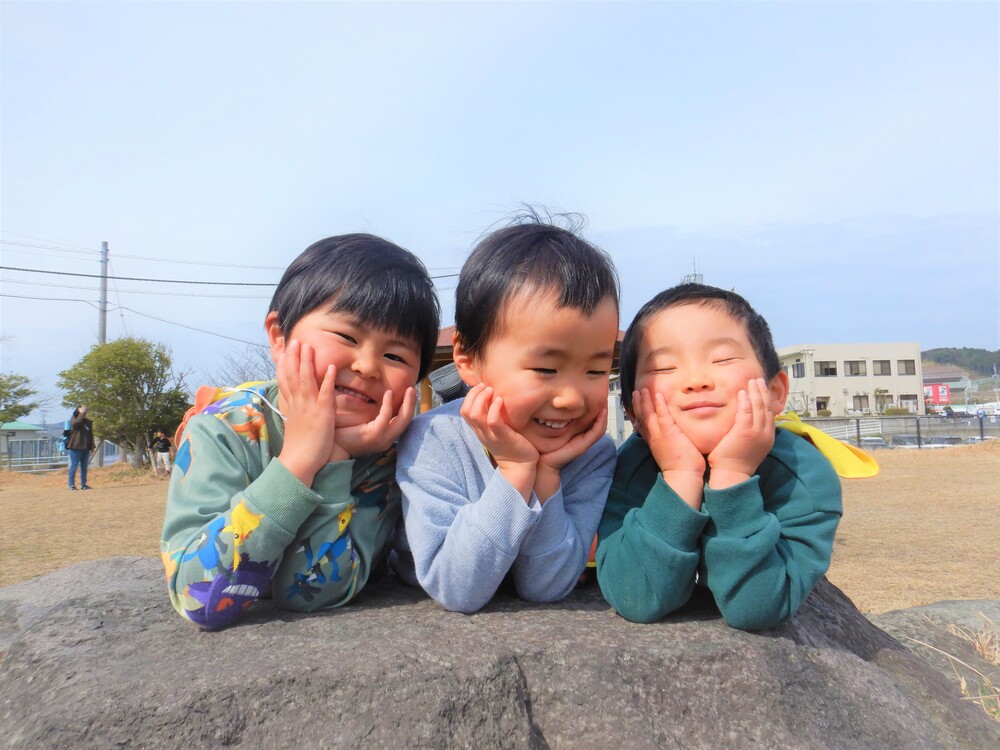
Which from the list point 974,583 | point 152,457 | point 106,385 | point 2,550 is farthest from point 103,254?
point 974,583

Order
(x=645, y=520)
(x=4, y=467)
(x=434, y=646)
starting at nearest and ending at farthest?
(x=434, y=646) < (x=645, y=520) < (x=4, y=467)

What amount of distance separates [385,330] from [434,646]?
0.70m

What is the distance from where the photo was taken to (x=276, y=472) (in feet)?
5.02

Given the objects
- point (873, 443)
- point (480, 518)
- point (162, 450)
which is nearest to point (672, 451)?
point (480, 518)

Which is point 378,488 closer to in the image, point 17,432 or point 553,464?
point 553,464

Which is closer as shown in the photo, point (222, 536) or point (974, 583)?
point (222, 536)

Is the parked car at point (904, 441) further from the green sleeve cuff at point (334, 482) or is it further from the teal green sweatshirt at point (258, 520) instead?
the green sleeve cuff at point (334, 482)

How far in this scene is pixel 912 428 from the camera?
101 ft

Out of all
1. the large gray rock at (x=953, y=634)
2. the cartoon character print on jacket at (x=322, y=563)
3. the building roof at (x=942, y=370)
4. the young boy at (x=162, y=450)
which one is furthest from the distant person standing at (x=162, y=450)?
the building roof at (x=942, y=370)

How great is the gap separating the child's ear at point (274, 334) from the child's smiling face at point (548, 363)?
55 cm

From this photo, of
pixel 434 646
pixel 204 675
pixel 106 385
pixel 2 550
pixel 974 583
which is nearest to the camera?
pixel 204 675

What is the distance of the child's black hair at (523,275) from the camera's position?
5.27ft

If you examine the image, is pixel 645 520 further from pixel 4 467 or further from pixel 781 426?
pixel 4 467

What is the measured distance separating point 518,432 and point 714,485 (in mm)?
418
